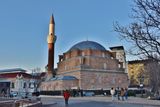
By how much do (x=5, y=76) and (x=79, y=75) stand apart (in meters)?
31.1

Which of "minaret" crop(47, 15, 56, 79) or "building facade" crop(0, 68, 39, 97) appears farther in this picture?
"building facade" crop(0, 68, 39, 97)

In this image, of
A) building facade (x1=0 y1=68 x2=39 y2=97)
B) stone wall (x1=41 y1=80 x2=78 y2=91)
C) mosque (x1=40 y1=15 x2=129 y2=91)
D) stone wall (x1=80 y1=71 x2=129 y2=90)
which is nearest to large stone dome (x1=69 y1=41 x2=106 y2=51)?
mosque (x1=40 y1=15 x2=129 y2=91)

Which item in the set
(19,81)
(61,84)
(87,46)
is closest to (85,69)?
(61,84)

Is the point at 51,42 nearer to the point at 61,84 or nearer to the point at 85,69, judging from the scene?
the point at 85,69

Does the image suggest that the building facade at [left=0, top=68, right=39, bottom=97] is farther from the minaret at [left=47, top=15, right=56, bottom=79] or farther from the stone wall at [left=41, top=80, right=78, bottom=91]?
the stone wall at [left=41, top=80, right=78, bottom=91]

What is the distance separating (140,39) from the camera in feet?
47.6

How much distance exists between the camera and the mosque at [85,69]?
77.1m

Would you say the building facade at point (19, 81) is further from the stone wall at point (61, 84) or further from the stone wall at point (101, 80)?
the stone wall at point (101, 80)

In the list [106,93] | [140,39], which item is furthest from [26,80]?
[140,39]

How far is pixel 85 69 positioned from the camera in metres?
78.8

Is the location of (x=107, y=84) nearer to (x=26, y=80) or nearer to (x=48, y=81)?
(x=48, y=81)

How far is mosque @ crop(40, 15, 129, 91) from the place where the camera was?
77062 millimetres

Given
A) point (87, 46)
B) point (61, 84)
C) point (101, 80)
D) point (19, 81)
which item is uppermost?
point (87, 46)

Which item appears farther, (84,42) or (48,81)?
(84,42)
